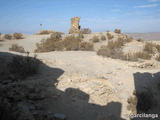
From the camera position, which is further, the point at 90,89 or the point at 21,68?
the point at 21,68

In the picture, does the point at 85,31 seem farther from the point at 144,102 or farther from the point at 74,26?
the point at 144,102

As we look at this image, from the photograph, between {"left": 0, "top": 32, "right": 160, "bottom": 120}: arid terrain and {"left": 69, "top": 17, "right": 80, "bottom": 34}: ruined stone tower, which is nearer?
{"left": 0, "top": 32, "right": 160, "bottom": 120}: arid terrain

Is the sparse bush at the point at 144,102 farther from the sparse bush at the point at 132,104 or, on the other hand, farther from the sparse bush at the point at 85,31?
the sparse bush at the point at 85,31

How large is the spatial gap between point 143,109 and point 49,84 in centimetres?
322

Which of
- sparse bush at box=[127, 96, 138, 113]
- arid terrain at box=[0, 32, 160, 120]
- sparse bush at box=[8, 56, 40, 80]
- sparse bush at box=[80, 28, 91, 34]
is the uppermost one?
sparse bush at box=[80, 28, 91, 34]

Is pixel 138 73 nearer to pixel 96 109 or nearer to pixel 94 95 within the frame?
pixel 94 95

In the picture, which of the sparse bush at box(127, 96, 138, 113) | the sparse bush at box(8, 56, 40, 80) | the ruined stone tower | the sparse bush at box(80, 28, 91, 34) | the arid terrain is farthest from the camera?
the sparse bush at box(80, 28, 91, 34)

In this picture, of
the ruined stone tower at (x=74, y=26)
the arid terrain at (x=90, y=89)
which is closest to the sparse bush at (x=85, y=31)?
the ruined stone tower at (x=74, y=26)

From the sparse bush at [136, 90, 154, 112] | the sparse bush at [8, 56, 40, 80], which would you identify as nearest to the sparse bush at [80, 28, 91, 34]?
the sparse bush at [8, 56, 40, 80]

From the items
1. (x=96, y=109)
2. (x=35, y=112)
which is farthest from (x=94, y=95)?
(x=35, y=112)

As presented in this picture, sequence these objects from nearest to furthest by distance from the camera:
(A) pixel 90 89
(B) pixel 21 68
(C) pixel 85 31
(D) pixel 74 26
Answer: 1. (A) pixel 90 89
2. (B) pixel 21 68
3. (D) pixel 74 26
4. (C) pixel 85 31

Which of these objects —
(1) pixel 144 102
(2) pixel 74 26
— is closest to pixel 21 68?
(1) pixel 144 102

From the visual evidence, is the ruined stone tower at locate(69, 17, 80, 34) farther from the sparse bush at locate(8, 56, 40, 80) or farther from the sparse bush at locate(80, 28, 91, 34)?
the sparse bush at locate(8, 56, 40, 80)

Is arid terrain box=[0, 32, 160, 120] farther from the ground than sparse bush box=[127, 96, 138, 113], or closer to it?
farther from the ground
